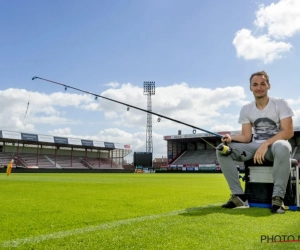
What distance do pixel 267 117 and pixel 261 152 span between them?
1.73 ft

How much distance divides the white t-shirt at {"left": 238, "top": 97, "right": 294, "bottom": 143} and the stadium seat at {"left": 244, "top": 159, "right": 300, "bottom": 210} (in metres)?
0.33

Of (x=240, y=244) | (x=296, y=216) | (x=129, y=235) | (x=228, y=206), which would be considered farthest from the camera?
(x=228, y=206)

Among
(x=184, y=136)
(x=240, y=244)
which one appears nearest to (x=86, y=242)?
(x=240, y=244)

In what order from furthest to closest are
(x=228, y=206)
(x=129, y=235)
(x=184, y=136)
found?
(x=184, y=136), (x=228, y=206), (x=129, y=235)

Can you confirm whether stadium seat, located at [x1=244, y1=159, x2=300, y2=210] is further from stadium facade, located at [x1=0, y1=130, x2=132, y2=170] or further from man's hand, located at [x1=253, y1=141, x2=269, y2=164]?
stadium facade, located at [x1=0, y1=130, x2=132, y2=170]

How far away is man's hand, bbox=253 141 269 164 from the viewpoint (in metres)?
3.30

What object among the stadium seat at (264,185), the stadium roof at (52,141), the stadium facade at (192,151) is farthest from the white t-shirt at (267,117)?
the stadium facade at (192,151)

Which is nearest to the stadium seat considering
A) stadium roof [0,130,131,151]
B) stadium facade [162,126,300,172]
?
stadium roof [0,130,131,151]

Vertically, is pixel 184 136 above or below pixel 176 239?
above

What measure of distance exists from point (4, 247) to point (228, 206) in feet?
7.65

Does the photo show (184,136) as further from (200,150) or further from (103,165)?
(103,165)

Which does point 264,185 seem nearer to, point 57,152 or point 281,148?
point 281,148

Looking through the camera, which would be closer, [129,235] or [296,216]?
[129,235]

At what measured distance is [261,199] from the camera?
355cm
